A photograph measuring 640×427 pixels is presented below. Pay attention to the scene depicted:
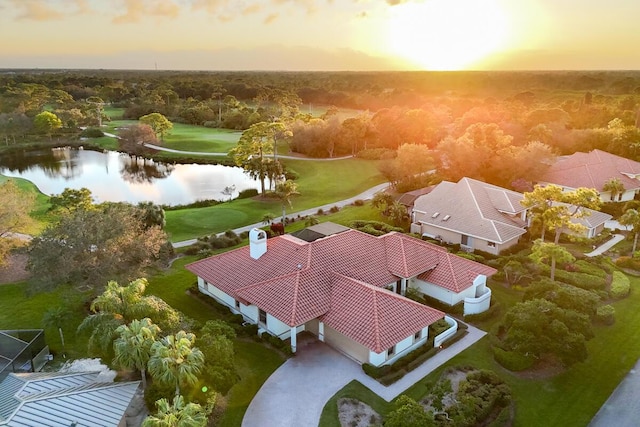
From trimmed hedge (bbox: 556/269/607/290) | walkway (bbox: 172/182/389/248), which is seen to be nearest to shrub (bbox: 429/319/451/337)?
trimmed hedge (bbox: 556/269/607/290)

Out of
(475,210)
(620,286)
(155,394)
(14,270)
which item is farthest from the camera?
(475,210)

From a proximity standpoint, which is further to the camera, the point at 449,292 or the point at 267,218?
the point at 267,218

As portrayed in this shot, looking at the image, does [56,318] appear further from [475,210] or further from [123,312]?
[475,210]

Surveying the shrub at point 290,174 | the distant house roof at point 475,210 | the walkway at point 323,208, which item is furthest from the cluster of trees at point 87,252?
the shrub at point 290,174

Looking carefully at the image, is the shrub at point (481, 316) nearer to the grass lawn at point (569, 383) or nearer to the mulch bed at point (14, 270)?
the grass lawn at point (569, 383)

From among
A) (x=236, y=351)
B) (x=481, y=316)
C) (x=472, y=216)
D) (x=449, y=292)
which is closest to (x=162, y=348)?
(x=236, y=351)

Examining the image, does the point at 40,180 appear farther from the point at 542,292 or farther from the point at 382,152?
the point at 542,292
